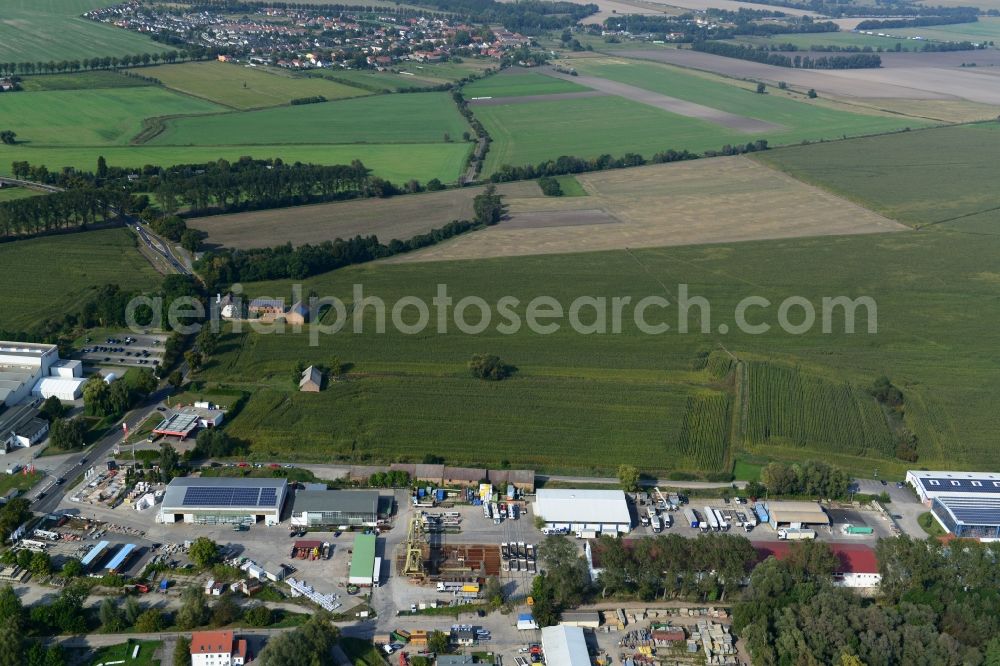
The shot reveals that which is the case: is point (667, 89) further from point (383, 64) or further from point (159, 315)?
point (159, 315)

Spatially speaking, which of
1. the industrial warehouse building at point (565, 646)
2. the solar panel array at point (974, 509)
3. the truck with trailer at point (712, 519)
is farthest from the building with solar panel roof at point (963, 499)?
the industrial warehouse building at point (565, 646)

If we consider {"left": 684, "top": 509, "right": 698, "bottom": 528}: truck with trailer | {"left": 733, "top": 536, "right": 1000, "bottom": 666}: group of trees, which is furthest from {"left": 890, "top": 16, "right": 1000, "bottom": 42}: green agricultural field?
{"left": 733, "top": 536, "right": 1000, "bottom": 666}: group of trees

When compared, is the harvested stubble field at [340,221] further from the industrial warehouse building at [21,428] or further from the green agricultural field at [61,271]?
the industrial warehouse building at [21,428]

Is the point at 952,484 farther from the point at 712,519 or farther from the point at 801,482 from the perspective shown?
the point at 712,519

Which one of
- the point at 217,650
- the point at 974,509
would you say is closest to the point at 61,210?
the point at 217,650

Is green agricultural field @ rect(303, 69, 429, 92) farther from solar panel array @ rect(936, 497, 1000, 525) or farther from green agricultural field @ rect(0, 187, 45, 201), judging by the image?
solar panel array @ rect(936, 497, 1000, 525)

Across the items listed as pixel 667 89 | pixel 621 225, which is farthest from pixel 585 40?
pixel 621 225
